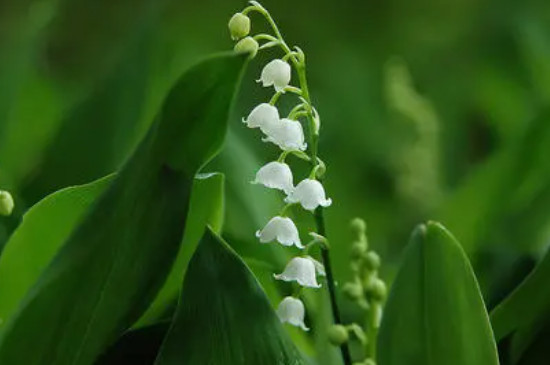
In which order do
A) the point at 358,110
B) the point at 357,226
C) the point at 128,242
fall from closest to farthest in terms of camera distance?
1. the point at 128,242
2. the point at 357,226
3. the point at 358,110

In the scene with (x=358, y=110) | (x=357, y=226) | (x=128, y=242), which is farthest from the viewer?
(x=358, y=110)

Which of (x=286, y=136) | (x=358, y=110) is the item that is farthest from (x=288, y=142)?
(x=358, y=110)

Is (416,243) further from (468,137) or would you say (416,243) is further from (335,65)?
(335,65)

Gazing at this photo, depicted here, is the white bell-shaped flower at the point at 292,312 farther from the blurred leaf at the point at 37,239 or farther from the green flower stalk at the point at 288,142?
the blurred leaf at the point at 37,239

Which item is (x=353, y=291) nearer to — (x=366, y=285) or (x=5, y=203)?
(x=366, y=285)

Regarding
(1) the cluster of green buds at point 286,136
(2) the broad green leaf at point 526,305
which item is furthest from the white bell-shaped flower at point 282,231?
(2) the broad green leaf at point 526,305

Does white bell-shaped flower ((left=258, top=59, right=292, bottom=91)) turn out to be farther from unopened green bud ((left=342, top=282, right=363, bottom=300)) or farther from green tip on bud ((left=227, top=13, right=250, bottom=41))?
unopened green bud ((left=342, top=282, right=363, bottom=300))

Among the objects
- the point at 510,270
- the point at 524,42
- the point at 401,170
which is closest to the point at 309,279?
the point at 510,270
